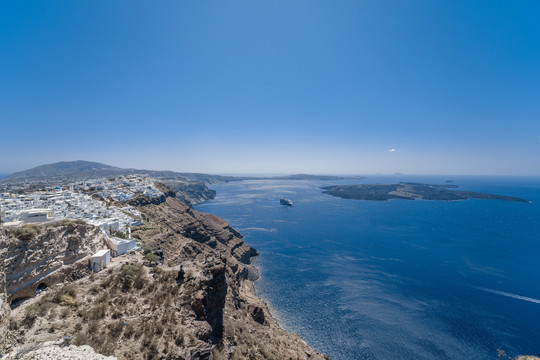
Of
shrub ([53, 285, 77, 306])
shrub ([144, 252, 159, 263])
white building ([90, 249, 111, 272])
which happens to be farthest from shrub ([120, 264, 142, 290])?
shrub ([144, 252, 159, 263])

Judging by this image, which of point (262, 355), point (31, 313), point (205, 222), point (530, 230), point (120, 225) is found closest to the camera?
point (31, 313)

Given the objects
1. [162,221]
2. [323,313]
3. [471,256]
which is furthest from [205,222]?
[471,256]

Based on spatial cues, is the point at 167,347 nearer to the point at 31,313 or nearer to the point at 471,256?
the point at 31,313

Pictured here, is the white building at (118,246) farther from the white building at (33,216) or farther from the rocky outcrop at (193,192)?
the rocky outcrop at (193,192)

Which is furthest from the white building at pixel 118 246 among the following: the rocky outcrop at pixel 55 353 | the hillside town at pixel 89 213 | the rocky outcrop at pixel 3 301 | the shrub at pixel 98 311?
the rocky outcrop at pixel 55 353

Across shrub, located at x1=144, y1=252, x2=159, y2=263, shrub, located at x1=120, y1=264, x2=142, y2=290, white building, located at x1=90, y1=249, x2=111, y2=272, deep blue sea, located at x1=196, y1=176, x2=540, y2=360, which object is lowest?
deep blue sea, located at x1=196, y1=176, x2=540, y2=360

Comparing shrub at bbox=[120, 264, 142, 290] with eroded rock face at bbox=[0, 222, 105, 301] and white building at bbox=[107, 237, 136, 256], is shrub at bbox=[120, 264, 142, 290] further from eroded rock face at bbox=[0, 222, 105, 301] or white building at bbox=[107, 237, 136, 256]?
white building at bbox=[107, 237, 136, 256]
